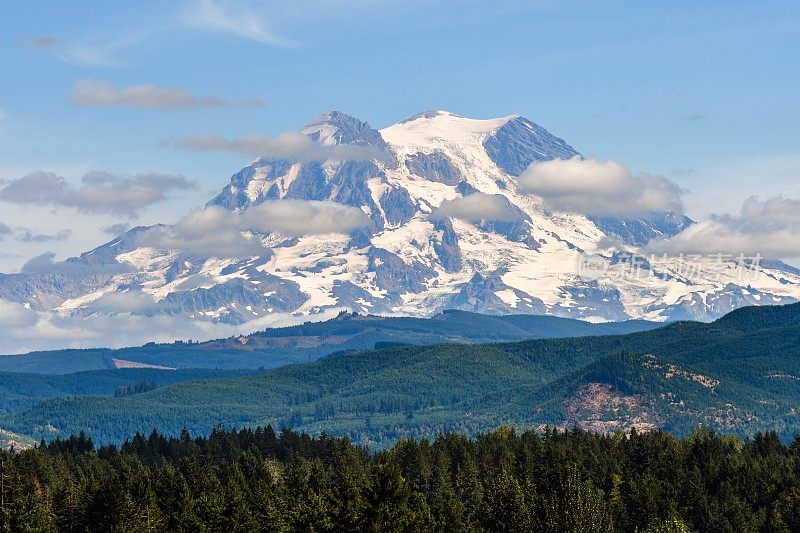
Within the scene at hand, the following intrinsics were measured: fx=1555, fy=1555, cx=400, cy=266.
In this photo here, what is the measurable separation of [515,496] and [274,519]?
98.6 feet

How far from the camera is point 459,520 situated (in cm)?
19612

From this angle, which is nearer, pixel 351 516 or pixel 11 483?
pixel 351 516

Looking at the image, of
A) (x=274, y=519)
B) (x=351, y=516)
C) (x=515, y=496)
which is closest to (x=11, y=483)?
(x=274, y=519)

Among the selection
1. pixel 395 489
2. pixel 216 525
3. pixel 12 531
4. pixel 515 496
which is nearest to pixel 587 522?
pixel 515 496

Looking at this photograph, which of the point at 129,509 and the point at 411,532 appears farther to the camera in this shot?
the point at 129,509

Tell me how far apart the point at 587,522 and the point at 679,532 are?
12.4 meters

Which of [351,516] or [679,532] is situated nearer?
[351,516]

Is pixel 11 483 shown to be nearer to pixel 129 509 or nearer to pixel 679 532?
pixel 129 509

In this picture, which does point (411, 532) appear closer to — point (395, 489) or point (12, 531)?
point (395, 489)

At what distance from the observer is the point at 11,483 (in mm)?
186500

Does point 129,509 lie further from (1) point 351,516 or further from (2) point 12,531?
(1) point 351,516

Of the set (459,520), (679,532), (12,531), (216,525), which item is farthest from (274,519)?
(679,532)

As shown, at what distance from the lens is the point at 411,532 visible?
167 meters

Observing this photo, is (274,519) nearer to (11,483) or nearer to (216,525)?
(216,525)
